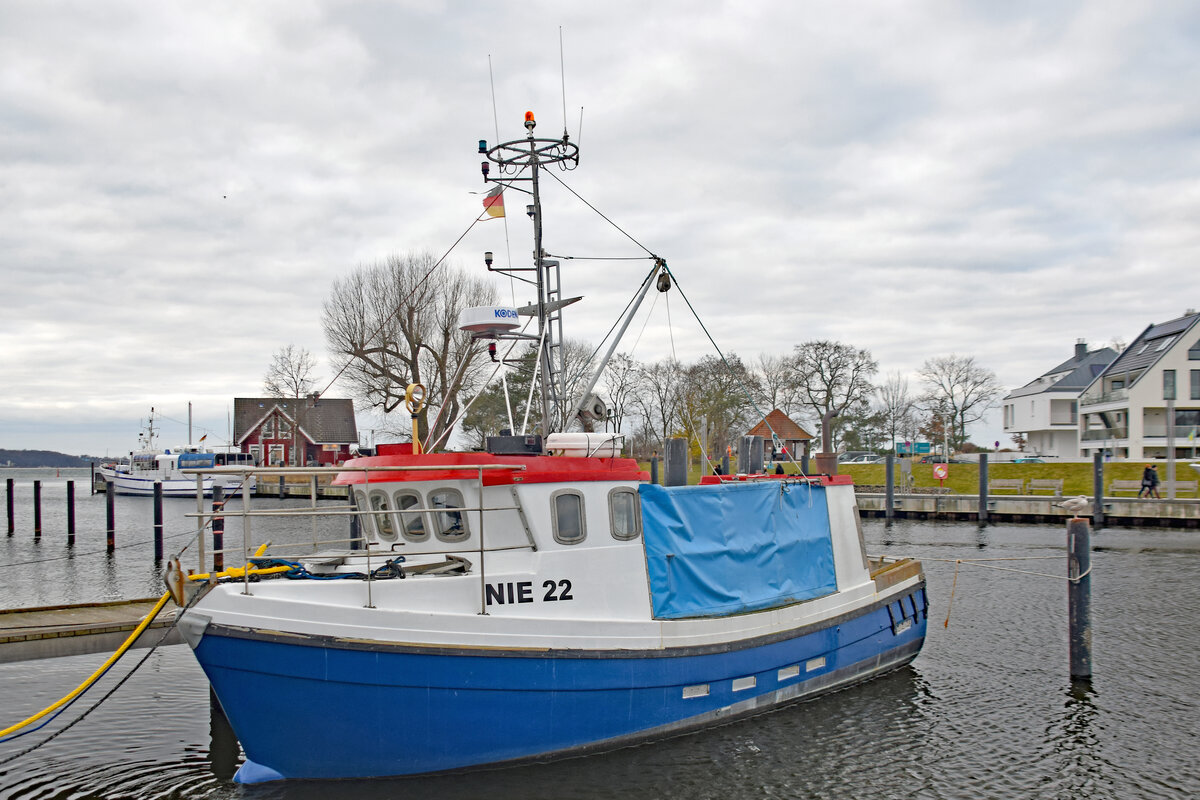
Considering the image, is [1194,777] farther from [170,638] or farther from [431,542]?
[170,638]

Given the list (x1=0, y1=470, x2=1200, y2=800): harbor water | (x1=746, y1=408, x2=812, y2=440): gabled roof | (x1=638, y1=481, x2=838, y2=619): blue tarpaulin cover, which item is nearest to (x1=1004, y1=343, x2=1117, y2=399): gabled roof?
(x1=746, y1=408, x2=812, y2=440): gabled roof

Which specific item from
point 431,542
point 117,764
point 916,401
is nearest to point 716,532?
point 431,542

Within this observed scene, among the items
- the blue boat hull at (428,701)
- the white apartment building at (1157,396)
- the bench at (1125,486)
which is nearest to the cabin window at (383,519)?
the blue boat hull at (428,701)

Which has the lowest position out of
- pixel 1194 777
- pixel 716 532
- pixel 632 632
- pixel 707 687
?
pixel 1194 777

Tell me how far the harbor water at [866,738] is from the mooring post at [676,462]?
353cm

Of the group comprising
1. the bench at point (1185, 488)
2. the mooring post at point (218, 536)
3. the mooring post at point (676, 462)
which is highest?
the mooring post at point (676, 462)

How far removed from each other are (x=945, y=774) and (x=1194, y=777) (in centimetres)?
Result: 288

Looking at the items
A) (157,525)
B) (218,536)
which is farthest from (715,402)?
(218,536)

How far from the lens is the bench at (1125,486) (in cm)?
4010

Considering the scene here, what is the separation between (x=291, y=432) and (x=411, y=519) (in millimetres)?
64361

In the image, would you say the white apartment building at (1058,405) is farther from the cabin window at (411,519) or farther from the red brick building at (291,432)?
the cabin window at (411,519)

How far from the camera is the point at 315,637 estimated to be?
316 inches

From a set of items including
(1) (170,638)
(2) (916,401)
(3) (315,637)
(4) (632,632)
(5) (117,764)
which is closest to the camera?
(3) (315,637)

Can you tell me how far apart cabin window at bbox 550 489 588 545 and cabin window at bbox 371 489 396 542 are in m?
2.33
